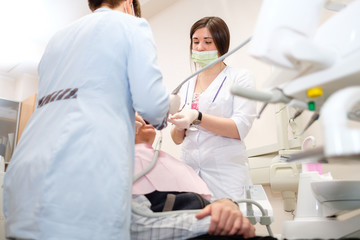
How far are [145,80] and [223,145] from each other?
2.39ft

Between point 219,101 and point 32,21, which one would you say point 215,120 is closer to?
Result: point 219,101

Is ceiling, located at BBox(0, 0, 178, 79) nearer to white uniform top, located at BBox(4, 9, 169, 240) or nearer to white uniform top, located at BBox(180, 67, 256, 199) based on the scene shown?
white uniform top, located at BBox(180, 67, 256, 199)

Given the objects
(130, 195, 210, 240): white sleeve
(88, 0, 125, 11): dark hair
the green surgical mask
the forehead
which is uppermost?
the forehead

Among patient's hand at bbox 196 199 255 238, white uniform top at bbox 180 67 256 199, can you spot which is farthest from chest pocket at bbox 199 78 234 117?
patient's hand at bbox 196 199 255 238

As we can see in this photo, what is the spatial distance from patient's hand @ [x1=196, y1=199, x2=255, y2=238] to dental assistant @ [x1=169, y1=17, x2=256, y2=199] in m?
0.53


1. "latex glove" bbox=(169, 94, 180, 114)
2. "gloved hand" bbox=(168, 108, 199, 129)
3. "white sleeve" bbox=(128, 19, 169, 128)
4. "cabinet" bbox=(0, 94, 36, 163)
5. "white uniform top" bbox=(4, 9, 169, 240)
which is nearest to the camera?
"white uniform top" bbox=(4, 9, 169, 240)

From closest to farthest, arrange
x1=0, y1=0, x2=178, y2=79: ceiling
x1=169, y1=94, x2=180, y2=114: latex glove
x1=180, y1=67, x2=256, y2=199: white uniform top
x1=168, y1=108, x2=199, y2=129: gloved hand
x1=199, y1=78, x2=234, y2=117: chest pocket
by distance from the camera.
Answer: x1=169, y1=94, x2=180, y2=114: latex glove < x1=168, y1=108, x2=199, y2=129: gloved hand < x1=180, y1=67, x2=256, y2=199: white uniform top < x1=199, y1=78, x2=234, y2=117: chest pocket < x1=0, y1=0, x2=178, y2=79: ceiling

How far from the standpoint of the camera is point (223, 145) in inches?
61.9

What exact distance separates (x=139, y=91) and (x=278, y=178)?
1308 millimetres

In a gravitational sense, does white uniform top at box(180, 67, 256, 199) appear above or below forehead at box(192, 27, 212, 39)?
below

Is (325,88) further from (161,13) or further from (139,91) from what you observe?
(161,13)

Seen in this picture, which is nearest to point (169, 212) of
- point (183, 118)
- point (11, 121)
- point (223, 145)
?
point (183, 118)

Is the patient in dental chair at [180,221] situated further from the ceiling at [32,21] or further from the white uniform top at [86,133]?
the ceiling at [32,21]

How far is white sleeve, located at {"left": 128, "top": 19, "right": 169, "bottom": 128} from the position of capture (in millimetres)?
A: 949
